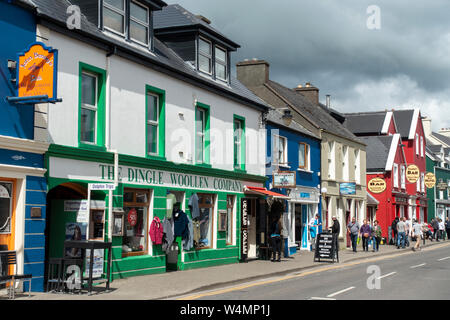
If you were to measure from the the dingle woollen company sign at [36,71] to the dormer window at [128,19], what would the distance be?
4.04 meters

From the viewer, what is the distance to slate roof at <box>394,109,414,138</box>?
53375mm

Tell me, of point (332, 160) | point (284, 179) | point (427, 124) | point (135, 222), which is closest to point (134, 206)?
point (135, 222)

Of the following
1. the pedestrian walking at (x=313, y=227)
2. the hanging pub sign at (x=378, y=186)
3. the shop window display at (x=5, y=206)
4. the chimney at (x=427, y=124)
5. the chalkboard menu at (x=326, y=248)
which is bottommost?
the chalkboard menu at (x=326, y=248)

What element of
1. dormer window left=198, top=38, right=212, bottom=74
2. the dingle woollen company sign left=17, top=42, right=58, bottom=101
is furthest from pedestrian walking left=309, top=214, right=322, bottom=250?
the dingle woollen company sign left=17, top=42, right=58, bottom=101

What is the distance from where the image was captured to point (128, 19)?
1723cm

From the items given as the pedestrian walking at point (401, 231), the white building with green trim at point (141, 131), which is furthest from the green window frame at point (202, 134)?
the pedestrian walking at point (401, 231)

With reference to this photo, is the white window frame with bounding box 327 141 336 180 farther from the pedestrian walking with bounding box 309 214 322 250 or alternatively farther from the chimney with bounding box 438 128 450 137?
the chimney with bounding box 438 128 450 137

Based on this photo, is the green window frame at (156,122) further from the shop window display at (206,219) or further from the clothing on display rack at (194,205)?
the shop window display at (206,219)

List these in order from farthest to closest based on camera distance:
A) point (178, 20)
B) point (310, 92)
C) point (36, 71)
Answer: point (310, 92), point (178, 20), point (36, 71)

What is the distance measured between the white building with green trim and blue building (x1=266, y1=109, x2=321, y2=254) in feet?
8.17

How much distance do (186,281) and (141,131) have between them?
467 cm

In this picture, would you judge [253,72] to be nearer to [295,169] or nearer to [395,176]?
[295,169]

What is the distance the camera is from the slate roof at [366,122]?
49.5 m
